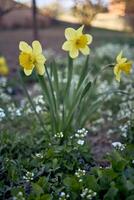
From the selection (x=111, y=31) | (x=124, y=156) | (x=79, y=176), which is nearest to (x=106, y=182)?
(x=79, y=176)

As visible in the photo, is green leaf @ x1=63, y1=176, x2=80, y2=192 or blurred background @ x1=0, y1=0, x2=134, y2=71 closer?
green leaf @ x1=63, y1=176, x2=80, y2=192

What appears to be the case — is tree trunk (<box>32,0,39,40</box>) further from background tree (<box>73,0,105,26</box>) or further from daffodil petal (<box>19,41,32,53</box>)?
daffodil petal (<box>19,41,32,53</box>)

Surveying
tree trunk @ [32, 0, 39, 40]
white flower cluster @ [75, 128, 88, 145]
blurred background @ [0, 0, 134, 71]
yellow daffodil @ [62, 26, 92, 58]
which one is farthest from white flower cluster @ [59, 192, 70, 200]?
tree trunk @ [32, 0, 39, 40]

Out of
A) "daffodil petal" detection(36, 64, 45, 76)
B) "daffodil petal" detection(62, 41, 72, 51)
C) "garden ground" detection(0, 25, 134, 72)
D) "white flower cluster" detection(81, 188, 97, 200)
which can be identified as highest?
"garden ground" detection(0, 25, 134, 72)

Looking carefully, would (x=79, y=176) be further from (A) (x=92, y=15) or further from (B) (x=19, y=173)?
(A) (x=92, y=15)

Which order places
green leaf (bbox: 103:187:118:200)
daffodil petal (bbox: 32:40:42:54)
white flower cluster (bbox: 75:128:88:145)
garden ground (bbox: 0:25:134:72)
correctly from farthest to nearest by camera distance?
garden ground (bbox: 0:25:134:72)
daffodil petal (bbox: 32:40:42:54)
white flower cluster (bbox: 75:128:88:145)
green leaf (bbox: 103:187:118:200)

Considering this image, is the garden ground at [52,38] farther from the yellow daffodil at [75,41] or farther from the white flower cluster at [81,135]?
the white flower cluster at [81,135]

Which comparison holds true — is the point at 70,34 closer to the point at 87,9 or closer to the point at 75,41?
the point at 75,41
